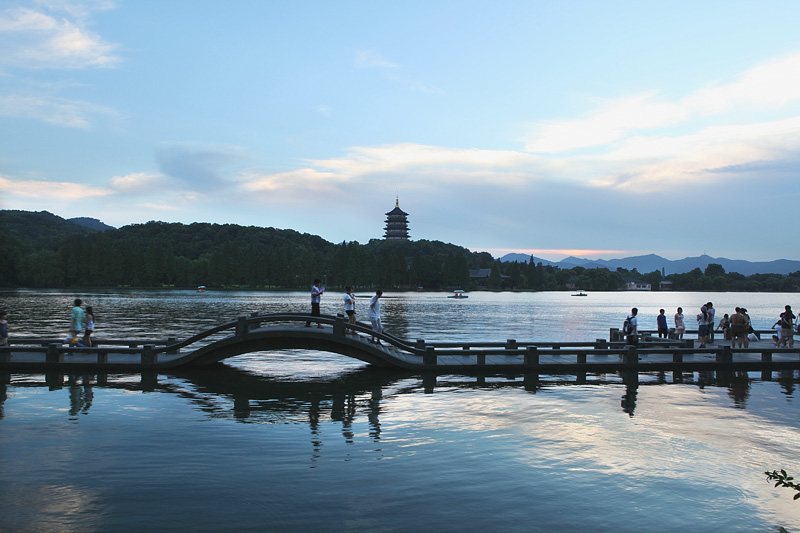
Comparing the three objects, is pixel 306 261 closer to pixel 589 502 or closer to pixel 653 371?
pixel 653 371

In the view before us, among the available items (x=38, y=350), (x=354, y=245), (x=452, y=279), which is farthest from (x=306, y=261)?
(x=38, y=350)

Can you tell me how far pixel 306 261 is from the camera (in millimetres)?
143000

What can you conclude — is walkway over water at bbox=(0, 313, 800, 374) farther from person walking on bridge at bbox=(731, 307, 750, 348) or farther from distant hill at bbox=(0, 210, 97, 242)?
distant hill at bbox=(0, 210, 97, 242)

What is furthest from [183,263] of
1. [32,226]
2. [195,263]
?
[32,226]

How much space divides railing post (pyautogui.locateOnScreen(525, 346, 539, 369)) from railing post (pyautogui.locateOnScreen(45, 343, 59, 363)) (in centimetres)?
1617

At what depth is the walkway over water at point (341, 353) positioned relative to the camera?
18516 mm

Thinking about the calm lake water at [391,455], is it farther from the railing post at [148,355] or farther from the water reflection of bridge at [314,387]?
the railing post at [148,355]

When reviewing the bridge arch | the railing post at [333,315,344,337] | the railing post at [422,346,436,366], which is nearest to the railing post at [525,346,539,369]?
the railing post at [422,346,436,366]

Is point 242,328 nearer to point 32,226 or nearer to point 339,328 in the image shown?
point 339,328

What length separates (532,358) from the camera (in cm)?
1944

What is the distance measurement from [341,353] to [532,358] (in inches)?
267

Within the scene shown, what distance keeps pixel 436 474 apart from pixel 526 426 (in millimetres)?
3998

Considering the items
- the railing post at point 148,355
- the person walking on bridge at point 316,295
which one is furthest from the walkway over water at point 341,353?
the person walking on bridge at point 316,295

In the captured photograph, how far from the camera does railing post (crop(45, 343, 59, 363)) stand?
18375 millimetres
